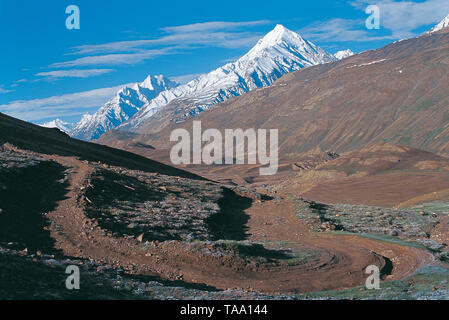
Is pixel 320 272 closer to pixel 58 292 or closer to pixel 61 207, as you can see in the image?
pixel 58 292

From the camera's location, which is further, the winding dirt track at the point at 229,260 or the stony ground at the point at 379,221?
the stony ground at the point at 379,221

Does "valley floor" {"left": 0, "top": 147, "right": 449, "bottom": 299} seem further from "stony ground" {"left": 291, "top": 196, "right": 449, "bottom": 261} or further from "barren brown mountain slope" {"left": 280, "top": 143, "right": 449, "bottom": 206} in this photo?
"barren brown mountain slope" {"left": 280, "top": 143, "right": 449, "bottom": 206}

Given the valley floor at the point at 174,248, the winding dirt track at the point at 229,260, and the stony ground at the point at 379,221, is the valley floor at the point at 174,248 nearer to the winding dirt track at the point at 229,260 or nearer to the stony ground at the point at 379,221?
the winding dirt track at the point at 229,260

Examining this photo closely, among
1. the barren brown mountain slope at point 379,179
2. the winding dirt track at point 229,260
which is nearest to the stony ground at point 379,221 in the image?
the winding dirt track at point 229,260

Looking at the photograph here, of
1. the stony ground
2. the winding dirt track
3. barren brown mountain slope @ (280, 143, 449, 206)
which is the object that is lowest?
the winding dirt track

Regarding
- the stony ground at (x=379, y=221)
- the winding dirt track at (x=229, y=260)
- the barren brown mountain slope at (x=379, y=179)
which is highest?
the barren brown mountain slope at (x=379, y=179)

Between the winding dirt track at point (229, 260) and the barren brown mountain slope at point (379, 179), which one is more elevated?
the barren brown mountain slope at point (379, 179)

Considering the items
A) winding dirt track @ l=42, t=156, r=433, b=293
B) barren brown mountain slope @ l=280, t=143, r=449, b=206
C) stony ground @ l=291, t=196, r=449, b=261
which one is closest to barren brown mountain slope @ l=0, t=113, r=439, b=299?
winding dirt track @ l=42, t=156, r=433, b=293

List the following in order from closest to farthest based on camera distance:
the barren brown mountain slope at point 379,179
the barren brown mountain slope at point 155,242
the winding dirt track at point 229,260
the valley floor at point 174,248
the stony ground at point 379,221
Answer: the valley floor at point 174,248 < the barren brown mountain slope at point 155,242 < the winding dirt track at point 229,260 < the stony ground at point 379,221 < the barren brown mountain slope at point 379,179
